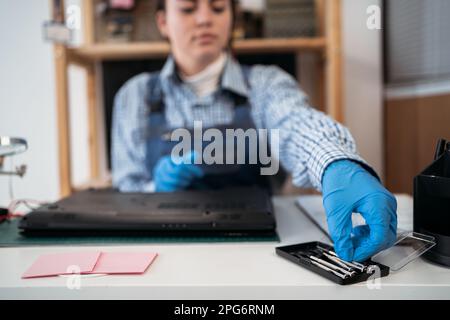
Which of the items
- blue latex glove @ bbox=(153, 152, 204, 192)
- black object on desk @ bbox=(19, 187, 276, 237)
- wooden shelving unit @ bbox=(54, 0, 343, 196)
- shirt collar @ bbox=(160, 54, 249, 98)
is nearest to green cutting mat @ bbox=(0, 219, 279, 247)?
black object on desk @ bbox=(19, 187, 276, 237)

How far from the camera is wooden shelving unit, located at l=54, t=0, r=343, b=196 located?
1.48 meters

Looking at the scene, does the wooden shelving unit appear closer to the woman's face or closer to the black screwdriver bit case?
the woman's face

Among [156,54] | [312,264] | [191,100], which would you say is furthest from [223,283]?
[156,54]

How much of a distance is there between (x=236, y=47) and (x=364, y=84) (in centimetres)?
60

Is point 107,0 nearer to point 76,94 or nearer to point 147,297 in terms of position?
point 76,94

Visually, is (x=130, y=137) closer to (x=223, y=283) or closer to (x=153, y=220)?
(x=153, y=220)

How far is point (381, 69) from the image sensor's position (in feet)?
5.58

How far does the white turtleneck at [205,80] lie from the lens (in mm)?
1660

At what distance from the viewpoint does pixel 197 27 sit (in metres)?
1.55

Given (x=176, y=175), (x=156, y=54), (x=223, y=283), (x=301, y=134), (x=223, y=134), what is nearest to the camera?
(x=223, y=283)

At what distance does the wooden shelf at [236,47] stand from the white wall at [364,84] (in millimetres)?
235

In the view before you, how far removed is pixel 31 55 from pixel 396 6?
4.92 feet

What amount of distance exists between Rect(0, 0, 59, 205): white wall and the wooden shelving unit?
9 centimetres

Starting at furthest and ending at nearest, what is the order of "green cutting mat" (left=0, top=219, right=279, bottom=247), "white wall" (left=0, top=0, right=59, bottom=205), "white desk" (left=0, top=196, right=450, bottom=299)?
"white wall" (left=0, top=0, right=59, bottom=205) < "green cutting mat" (left=0, top=219, right=279, bottom=247) < "white desk" (left=0, top=196, right=450, bottom=299)
